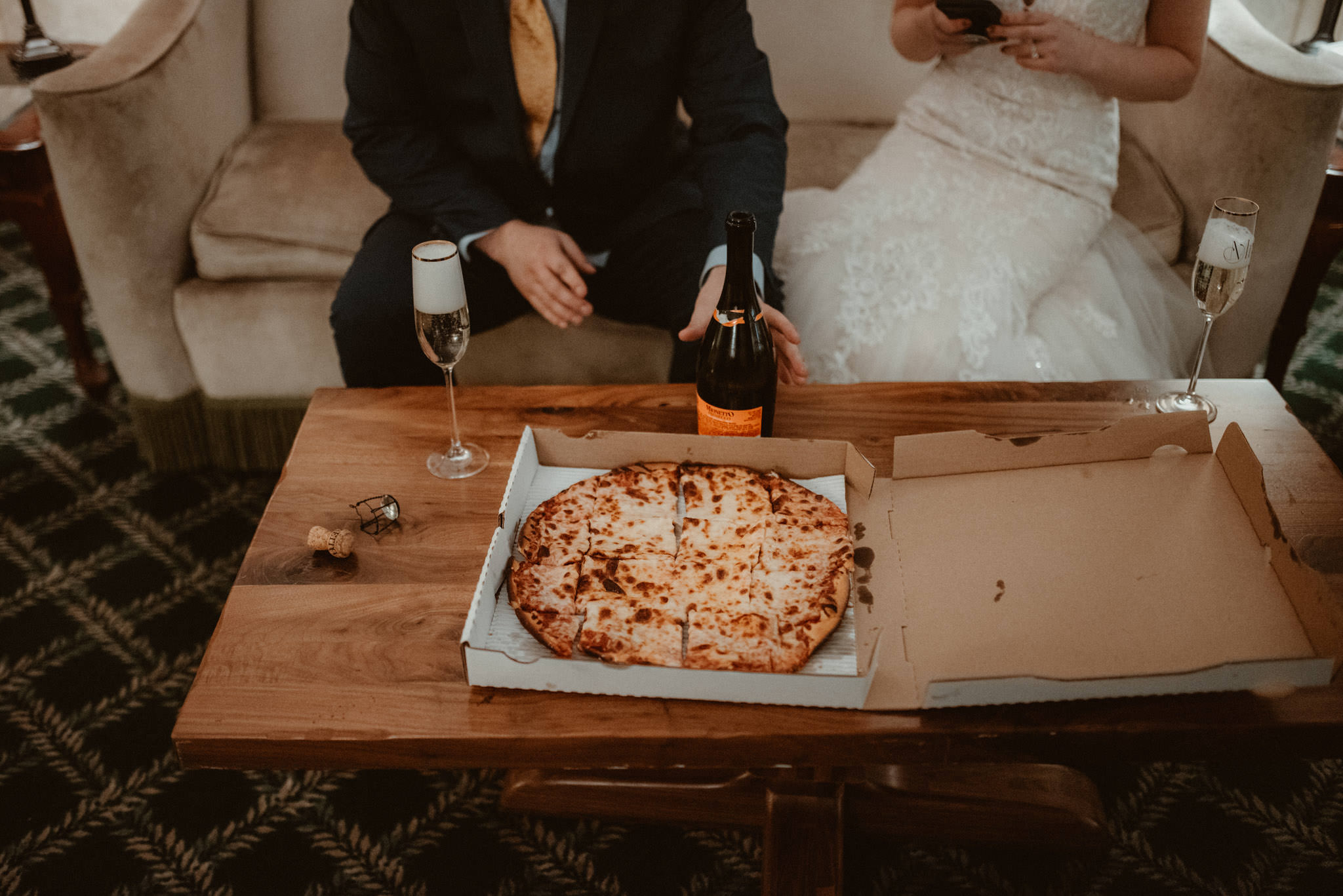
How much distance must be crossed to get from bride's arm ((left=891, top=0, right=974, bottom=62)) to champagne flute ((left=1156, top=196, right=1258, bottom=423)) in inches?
27.6

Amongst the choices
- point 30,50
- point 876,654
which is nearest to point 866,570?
point 876,654

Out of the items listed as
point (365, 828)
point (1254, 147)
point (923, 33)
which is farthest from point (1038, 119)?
point (365, 828)

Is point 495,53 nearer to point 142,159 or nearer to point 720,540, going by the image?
point 142,159

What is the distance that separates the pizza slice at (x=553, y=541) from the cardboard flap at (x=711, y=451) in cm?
10

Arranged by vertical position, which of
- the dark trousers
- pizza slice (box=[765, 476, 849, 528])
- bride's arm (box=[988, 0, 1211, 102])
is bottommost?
the dark trousers

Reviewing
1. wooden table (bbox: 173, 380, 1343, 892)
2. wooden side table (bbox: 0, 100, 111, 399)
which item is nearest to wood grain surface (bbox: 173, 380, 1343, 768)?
wooden table (bbox: 173, 380, 1343, 892)

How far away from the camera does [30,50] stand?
2.30m

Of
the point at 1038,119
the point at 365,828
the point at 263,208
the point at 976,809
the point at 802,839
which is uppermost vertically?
the point at 1038,119

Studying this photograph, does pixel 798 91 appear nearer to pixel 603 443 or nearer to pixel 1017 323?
pixel 1017 323

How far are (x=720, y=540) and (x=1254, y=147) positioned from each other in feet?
4.76

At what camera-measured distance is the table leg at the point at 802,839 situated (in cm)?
102

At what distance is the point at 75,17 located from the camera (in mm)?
2814

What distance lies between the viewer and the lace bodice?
176 cm

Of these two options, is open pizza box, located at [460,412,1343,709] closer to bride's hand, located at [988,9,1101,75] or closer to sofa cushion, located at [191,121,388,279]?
bride's hand, located at [988,9,1101,75]
